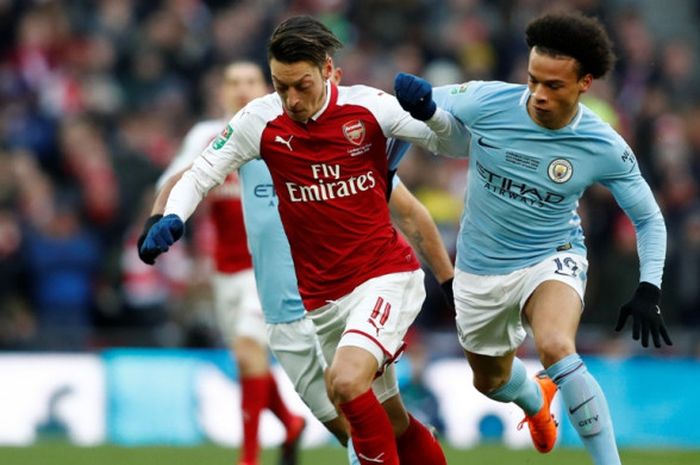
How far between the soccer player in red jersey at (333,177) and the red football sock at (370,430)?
14 centimetres

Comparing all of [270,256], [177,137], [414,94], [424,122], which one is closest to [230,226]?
[270,256]

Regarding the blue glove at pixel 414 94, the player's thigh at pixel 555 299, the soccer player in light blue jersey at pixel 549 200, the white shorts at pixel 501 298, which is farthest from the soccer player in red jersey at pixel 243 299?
the blue glove at pixel 414 94

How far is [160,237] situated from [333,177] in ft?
3.13

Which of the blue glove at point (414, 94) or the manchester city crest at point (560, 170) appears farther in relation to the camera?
the manchester city crest at point (560, 170)

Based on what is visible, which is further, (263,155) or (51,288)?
(51,288)

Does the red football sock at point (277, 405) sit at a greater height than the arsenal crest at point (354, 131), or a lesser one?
Result: lesser

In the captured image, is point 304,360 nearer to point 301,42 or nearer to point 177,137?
point 301,42

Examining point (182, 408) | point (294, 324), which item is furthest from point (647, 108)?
point (294, 324)

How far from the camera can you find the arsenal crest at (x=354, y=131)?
25.5 ft

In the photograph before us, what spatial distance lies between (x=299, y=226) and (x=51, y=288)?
755 centimetres

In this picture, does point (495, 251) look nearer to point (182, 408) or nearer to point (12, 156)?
point (182, 408)

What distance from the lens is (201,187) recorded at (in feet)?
25.6

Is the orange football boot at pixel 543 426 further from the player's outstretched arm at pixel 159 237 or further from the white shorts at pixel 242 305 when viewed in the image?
the player's outstretched arm at pixel 159 237

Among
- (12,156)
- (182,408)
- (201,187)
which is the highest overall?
(201,187)
